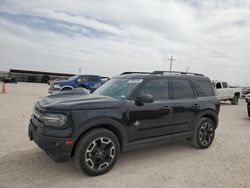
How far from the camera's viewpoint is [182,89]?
15.4 ft

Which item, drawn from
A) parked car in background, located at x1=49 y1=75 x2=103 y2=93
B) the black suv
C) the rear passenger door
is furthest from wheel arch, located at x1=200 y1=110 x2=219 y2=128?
parked car in background, located at x1=49 y1=75 x2=103 y2=93

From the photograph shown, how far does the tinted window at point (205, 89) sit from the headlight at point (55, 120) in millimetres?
3368

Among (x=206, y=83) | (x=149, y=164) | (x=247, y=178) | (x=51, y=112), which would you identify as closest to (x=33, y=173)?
(x=51, y=112)

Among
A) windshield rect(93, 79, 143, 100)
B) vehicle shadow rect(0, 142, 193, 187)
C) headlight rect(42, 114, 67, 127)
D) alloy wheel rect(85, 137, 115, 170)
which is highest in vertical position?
windshield rect(93, 79, 143, 100)

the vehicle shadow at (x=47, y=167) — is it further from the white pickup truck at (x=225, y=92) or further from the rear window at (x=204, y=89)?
the white pickup truck at (x=225, y=92)

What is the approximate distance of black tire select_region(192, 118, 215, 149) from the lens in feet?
15.8

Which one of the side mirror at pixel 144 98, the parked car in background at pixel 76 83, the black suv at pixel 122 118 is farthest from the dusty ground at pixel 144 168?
the parked car in background at pixel 76 83

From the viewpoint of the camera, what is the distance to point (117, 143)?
11.7ft

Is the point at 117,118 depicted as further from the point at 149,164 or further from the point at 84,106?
the point at 149,164

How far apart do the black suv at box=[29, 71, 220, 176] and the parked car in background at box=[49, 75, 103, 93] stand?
30.5 ft

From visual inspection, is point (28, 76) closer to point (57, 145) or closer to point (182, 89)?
point (182, 89)

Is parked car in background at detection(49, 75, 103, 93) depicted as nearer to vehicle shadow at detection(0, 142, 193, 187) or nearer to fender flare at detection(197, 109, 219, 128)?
fender flare at detection(197, 109, 219, 128)

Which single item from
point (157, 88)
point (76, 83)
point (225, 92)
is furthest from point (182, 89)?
point (225, 92)

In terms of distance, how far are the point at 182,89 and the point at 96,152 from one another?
2487 millimetres
